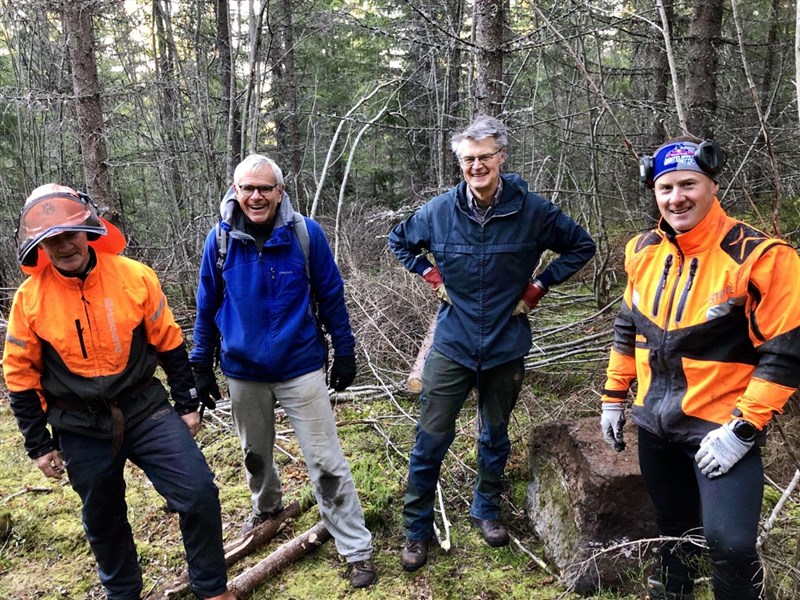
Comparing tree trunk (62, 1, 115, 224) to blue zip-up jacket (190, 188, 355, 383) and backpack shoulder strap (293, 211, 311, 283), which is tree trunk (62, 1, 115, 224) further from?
backpack shoulder strap (293, 211, 311, 283)

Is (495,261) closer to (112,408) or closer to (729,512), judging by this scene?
(729,512)

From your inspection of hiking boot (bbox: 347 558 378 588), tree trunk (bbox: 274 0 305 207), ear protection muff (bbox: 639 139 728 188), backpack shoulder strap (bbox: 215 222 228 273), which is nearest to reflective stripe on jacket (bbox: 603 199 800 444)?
ear protection muff (bbox: 639 139 728 188)

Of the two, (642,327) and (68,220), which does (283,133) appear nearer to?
(68,220)

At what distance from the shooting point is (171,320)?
309 centimetres

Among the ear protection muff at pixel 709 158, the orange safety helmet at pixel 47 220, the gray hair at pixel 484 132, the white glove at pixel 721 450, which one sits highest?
the gray hair at pixel 484 132

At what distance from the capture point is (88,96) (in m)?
7.73

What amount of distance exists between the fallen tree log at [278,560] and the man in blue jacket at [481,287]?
628 millimetres

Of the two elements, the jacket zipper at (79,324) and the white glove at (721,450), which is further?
the jacket zipper at (79,324)

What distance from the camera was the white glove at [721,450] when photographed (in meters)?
2.03

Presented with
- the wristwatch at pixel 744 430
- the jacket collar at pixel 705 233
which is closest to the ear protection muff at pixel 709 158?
the jacket collar at pixel 705 233

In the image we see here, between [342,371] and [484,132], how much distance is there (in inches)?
67.9

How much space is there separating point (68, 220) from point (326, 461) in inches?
76.4

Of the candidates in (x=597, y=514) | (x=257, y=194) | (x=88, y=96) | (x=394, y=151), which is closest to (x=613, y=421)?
(x=597, y=514)

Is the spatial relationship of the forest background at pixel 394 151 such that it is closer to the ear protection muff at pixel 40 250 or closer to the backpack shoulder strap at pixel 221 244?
the backpack shoulder strap at pixel 221 244
